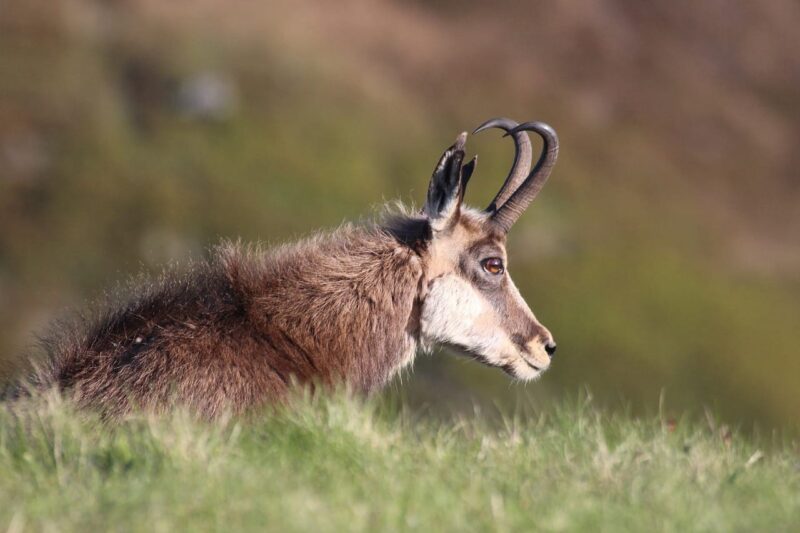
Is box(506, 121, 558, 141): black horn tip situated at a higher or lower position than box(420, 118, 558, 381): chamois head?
higher

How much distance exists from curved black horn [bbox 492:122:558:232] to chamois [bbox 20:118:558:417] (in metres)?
0.01

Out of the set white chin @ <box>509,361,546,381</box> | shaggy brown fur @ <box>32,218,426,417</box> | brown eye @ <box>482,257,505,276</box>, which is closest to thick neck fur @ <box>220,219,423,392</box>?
shaggy brown fur @ <box>32,218,426,417</box>

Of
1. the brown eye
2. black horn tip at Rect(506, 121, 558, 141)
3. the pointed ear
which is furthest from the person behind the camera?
black horn tip at Rect(506, 121, 558, 141)

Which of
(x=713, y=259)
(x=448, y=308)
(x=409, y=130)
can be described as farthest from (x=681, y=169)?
(x=448, y=308)

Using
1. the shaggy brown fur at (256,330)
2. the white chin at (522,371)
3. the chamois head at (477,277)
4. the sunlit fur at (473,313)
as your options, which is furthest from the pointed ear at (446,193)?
the white chin at (522,371)

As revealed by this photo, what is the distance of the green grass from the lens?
6.46 metres

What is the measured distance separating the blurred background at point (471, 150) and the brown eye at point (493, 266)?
35.6 meters

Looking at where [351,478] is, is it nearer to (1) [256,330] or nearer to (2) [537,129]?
(1) [256,330]

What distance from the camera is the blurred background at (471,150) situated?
60.0m

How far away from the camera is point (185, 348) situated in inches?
370

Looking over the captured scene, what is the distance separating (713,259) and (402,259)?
6460 centimetres

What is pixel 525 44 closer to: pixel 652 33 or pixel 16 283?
pixel 652 33

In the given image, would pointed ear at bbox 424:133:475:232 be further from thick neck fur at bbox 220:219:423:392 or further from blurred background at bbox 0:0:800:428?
blurred background at bbox 0:0:800:428

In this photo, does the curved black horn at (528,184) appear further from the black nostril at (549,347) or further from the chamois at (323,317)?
the black nostril at (549,347)
